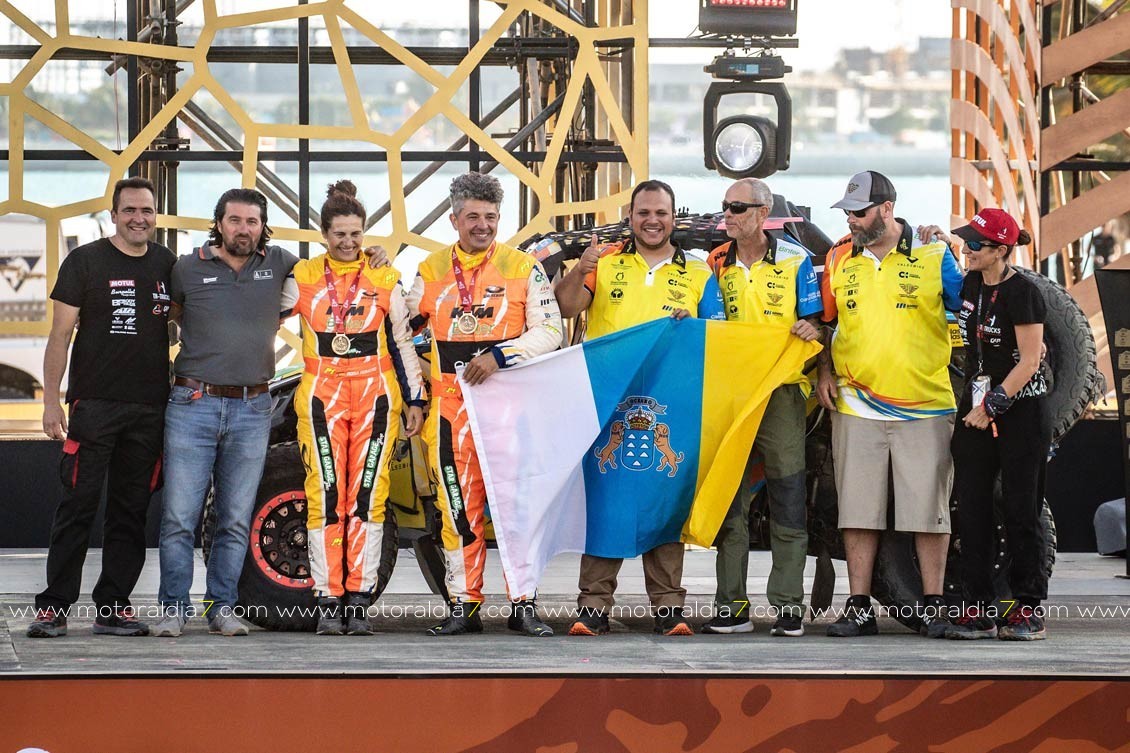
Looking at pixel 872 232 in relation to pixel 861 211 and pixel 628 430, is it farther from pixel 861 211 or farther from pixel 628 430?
pixel 628 430

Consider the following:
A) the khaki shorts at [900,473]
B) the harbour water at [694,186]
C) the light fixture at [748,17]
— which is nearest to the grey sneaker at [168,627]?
the khaki shorts at [900,473]

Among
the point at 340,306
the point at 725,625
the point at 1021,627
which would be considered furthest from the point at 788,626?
the point at 340,306

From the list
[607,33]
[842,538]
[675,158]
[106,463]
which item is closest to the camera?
[106,463]

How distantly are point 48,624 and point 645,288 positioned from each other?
2.82m

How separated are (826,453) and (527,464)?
1380mm

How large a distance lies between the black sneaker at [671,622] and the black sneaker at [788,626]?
0.36 metres

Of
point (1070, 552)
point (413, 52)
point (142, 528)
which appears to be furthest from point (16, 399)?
point (1070, 552)

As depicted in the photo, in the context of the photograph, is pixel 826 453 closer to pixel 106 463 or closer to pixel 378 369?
pixel 378 369

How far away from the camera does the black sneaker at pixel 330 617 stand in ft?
22.8

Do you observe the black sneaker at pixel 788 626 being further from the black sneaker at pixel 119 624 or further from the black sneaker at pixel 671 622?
the black sneaker at pixel 119 624

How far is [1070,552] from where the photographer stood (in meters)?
11.5

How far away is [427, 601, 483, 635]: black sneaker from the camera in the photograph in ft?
22.9

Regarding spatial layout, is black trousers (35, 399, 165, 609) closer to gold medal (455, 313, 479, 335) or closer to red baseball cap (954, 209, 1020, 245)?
gold medal (455, 313, 479, 335)

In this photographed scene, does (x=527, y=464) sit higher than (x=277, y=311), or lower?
lower
